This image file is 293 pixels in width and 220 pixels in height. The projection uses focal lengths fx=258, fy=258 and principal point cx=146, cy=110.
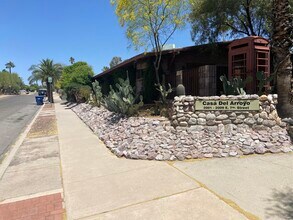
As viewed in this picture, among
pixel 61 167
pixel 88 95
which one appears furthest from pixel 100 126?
pixel 88 95

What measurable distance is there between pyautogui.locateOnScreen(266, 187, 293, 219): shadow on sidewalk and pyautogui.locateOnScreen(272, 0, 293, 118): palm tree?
4542 millimetres

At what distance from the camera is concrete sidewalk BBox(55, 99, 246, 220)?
12.8ft

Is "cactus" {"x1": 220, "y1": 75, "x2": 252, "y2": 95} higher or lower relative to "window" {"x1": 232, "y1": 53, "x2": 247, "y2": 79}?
lower

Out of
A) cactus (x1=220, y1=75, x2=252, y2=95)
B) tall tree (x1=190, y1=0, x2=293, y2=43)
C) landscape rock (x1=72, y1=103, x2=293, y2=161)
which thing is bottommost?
landscape rock (x1=72, y1=103, x2=293, y2=161)

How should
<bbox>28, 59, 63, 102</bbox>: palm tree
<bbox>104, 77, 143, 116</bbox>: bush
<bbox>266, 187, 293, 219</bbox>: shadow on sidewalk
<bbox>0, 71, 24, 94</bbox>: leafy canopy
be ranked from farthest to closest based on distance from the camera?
<bbox>0, 71, 24, 94</bbox>: leafy canopy, <bbox>28, 59, 63, 102</bbox>: palm tree, <bbox>104, 77, 143, 116</bbox>: bush, <bbox>266, 187, 293, 219</bbox>: shadow on sidewalk

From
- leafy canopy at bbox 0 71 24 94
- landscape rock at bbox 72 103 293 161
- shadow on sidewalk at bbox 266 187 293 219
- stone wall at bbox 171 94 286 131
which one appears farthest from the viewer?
leafy canopy at bbox 0 71 24 94

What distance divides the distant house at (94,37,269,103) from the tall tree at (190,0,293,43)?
147 centimetres

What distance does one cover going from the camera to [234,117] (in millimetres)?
7688

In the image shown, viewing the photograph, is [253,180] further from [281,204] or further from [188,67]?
[188,67]

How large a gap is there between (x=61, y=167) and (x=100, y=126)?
15.0 ft

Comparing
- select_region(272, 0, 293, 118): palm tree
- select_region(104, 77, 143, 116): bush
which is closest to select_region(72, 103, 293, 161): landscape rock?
select_region(272, 0, 293, 118): palm tree

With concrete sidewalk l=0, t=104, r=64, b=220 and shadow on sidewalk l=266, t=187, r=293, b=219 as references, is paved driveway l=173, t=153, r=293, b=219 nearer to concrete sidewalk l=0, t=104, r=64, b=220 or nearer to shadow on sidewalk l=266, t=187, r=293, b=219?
shadow on sidewalk l=266, t=187, r=293, b=219

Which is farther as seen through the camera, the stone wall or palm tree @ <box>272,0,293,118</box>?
palm tree @ <box>272,0,293,118</box>

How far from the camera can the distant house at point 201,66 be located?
380 inches
